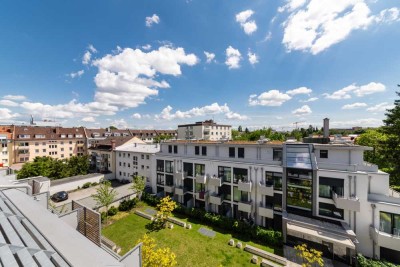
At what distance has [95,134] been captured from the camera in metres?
73.9

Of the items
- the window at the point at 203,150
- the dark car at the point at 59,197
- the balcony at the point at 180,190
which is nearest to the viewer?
the window at the point at 203,150

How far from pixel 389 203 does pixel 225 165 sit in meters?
18.3

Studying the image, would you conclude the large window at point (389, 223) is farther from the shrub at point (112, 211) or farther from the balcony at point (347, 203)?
the shrub at point (112, 211)

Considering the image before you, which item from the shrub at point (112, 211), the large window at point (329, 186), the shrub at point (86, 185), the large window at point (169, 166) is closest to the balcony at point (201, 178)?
the large window at point (169, 166)

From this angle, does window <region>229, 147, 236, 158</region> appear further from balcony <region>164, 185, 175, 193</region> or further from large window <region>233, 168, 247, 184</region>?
balcony <region>164, 185, 175, 193</region>

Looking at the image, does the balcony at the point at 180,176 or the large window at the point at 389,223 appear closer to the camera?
the large window at the point at 389,223

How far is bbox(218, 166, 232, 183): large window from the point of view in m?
27.4

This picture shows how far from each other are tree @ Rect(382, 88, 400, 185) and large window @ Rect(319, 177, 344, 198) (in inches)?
681

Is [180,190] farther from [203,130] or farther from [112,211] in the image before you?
[203,130]

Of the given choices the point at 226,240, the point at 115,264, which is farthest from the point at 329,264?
the point at 115,264

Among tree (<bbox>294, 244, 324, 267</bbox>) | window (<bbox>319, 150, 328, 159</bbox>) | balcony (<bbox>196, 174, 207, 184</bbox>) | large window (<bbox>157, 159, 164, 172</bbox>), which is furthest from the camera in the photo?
large window (<bbox>157, 159, 164, 172</bbox>)

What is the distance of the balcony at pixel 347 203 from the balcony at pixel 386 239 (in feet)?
8.76

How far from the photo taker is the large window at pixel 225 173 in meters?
27.4

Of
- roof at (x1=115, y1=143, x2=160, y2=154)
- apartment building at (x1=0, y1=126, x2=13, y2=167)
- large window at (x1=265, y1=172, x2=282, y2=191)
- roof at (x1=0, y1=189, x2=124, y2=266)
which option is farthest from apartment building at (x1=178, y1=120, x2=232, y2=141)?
roof at (x1=0, y1=189, x2=124, y2=266)
